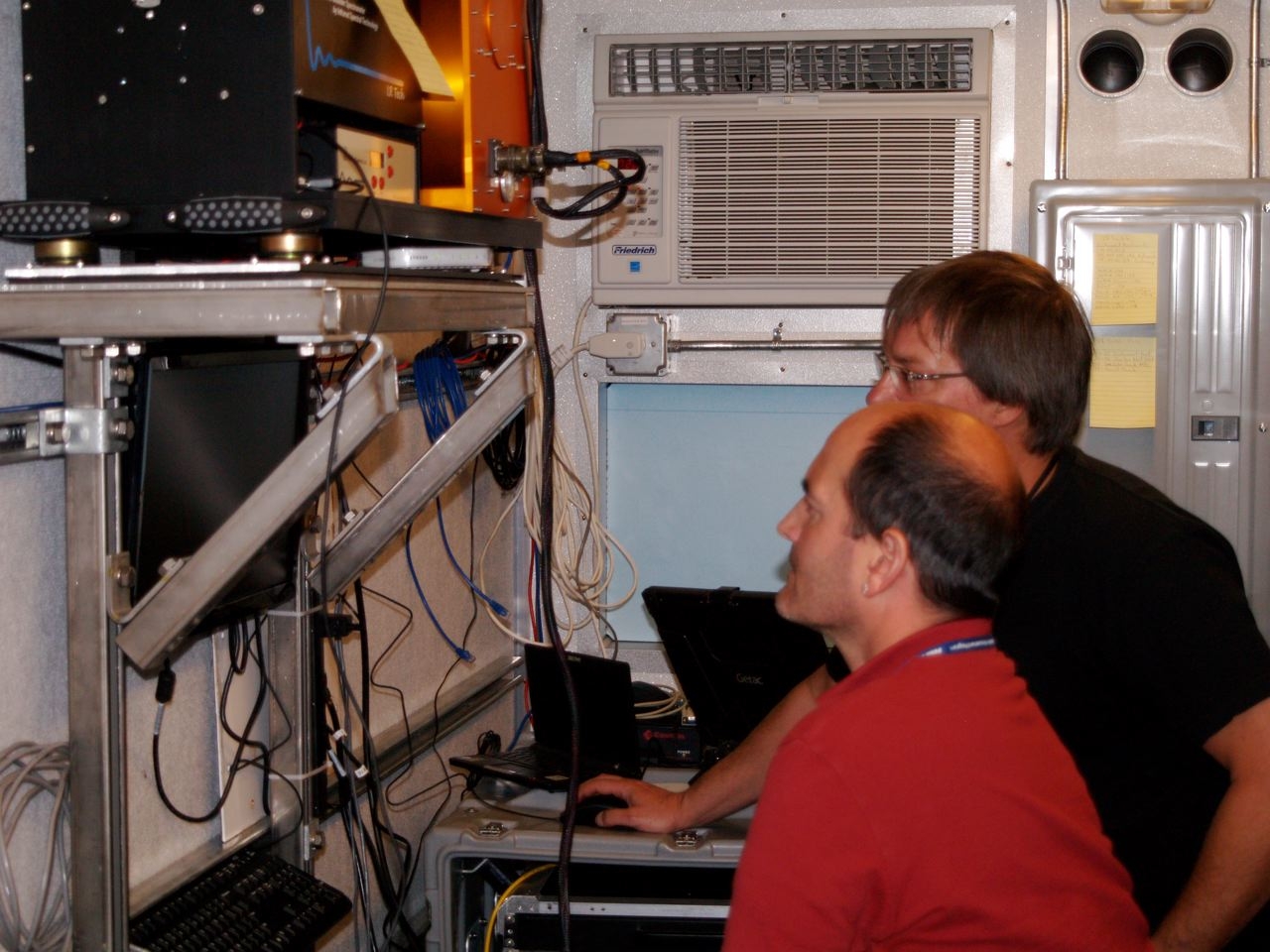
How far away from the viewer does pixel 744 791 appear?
201cm

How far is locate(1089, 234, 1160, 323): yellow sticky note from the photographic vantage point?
2697 millimetres

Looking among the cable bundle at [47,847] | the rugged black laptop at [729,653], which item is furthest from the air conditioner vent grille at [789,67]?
the cable bundle at [47,847]

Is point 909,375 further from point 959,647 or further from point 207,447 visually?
point 207,447

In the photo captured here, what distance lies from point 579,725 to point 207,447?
3.26 feet

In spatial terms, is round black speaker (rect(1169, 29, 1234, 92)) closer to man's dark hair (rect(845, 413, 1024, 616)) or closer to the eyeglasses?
the eyeglasses

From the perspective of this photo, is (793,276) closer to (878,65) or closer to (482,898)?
(878,65)

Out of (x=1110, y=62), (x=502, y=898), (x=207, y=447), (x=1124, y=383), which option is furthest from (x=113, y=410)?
(x=1110, y=62)

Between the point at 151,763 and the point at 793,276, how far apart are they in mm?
1704

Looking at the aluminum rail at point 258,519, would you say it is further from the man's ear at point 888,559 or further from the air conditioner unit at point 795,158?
the air conditioner unit at point 795,158

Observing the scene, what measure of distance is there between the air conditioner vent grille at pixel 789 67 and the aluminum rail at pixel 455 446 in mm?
1318

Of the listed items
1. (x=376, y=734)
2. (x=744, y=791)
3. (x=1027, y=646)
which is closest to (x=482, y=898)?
(x=376, y=734)

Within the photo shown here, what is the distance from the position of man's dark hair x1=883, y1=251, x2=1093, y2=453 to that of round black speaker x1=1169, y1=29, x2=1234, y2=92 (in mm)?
1275

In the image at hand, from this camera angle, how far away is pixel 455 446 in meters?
1.73

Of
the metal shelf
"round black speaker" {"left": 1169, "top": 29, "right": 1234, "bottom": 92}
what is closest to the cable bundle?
the metal shelf
